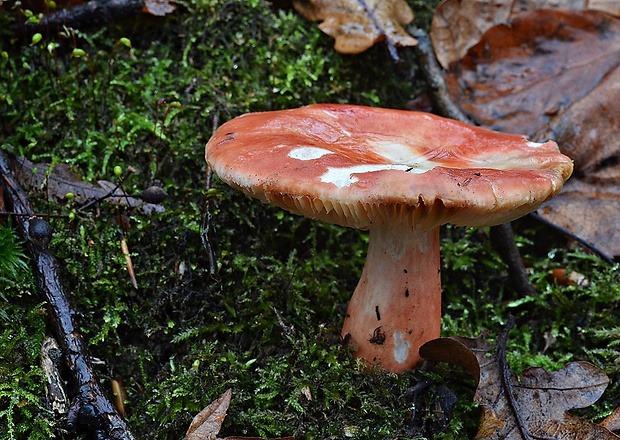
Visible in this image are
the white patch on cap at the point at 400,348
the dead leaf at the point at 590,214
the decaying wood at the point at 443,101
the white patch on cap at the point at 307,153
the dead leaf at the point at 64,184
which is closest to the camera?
the white patch on cap at the point at 307,153

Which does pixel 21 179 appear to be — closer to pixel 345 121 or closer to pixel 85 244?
pixel 85 244

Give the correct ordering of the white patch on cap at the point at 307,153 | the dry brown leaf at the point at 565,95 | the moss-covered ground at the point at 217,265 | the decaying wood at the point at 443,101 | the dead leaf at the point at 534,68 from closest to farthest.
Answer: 1. the white patch on cap at the point at 307,153
2. the moss-covered ground at the point at 217,265
3. the decaying wood at the point at 443,101
4. the dry brown leaf at the point at 565,95
5. the dead leaf at the point at 534,68

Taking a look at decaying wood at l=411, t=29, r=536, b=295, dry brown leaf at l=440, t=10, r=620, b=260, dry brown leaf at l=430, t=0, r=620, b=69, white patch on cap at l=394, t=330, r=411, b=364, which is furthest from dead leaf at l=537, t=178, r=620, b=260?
white patch on cap at l=394, t=330, r=411, b=364

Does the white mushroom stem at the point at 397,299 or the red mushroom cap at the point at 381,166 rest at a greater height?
the red mushroom cap at the point at 381,166

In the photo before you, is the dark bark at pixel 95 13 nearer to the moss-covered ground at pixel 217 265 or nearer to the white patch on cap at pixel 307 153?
the moss-covered ground at pixel 217 265

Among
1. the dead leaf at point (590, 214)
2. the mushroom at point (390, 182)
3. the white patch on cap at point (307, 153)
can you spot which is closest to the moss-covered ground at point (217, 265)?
the dead leaf at point (590, 214)

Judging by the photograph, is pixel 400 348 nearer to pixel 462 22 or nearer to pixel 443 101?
pixel 443 101

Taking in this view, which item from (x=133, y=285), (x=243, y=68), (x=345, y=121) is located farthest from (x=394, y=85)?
(x=133, y=285)
